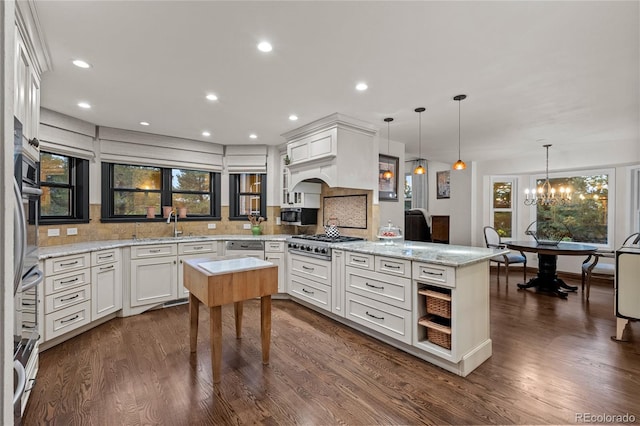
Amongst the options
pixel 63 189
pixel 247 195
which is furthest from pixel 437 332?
pixel 63 189

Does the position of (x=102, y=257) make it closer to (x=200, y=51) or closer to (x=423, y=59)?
(x=200, y=51)

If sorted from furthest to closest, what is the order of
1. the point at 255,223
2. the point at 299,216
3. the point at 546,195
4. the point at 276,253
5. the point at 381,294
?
the point at 546,195
the point at 255,223
the point at 299,216
the point at 276,253
the point at 381,294

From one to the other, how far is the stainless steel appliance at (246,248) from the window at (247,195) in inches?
34.4

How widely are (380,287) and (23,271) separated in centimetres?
266

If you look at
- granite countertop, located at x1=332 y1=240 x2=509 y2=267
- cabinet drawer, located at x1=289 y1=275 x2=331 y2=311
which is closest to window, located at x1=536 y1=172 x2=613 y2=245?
granite countertop, located at x1=332 y1=240 x2=509 y2=267

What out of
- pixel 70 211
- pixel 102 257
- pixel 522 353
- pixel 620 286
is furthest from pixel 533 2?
pixel 70 211

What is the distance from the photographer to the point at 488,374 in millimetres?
2432

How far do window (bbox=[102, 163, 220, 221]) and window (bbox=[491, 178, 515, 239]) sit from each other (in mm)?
6015

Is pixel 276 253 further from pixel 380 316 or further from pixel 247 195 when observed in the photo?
pixel 380 316

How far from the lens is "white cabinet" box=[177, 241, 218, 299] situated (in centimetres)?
416

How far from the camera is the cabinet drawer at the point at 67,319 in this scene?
2.79 m

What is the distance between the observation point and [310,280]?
3.96m

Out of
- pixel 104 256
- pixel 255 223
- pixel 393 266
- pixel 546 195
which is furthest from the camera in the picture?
pixel 546 195

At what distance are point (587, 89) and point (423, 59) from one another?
6.17 feet
